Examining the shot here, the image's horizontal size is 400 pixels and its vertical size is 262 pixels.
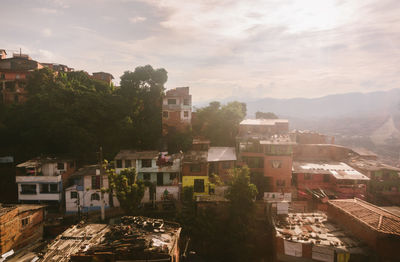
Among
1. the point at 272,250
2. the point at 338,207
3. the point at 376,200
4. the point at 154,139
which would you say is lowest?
the point at 272,250

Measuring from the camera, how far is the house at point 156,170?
32.3m

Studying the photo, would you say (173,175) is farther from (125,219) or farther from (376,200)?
(376,200)

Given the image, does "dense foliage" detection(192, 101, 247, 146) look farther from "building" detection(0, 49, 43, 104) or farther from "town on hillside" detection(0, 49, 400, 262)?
"building" detection(0, 49, 43, 104)

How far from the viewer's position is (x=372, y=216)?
72.1ft

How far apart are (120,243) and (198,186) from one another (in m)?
15.3

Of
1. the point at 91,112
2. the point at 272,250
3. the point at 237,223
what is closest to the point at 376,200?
the point at 272,250

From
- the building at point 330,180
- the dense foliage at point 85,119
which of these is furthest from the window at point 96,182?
the building at point 330,180

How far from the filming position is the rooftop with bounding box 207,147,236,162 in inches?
1331

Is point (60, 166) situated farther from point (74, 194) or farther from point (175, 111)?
point (175, 111)

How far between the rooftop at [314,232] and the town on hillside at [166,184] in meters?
0.12

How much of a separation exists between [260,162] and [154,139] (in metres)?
16.8

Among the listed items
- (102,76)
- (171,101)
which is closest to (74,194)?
(171,101)

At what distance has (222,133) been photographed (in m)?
42.1

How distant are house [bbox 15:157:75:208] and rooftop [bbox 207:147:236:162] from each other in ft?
69.5
